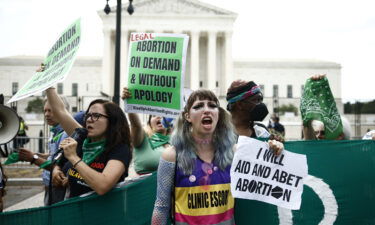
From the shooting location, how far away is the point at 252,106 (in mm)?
3039

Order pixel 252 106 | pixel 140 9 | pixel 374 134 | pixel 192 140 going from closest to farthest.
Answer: pixel 192 140 < pixel 252 106 < pixel 374 134 < pixel 140 9

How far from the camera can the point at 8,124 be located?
2.72 metres

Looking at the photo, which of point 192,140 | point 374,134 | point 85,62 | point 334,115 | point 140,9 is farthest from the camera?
point 85,62

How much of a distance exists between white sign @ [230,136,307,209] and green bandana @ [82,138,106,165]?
97cm

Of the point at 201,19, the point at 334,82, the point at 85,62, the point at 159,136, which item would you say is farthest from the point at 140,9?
the point at 159,136

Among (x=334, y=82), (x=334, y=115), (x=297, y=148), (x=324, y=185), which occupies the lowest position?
(x=324, y=185)

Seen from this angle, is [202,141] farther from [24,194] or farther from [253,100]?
[24,194]

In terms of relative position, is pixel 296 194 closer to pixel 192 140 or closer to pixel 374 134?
pixel 192 140

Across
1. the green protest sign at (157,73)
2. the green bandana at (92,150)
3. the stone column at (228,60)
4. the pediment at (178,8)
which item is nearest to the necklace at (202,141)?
the green bandana at (92,150)

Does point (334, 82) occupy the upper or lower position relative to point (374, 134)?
upper

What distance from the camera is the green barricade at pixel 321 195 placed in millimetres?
2837

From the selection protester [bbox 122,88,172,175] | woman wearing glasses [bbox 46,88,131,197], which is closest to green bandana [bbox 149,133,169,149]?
protester [bbox 122,88,172,175]

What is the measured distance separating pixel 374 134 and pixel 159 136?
7.32ft

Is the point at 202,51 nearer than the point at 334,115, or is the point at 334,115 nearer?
the point at 334,115
